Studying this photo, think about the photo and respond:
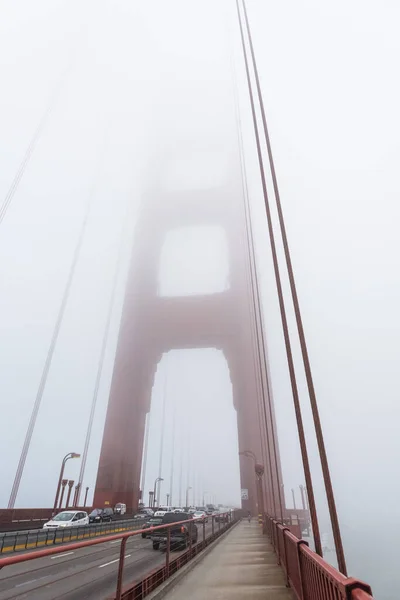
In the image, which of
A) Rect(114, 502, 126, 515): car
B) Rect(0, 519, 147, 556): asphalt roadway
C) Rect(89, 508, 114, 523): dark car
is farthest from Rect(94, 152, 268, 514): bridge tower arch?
Rect(0, 519, 147, 556): asphalt roadway

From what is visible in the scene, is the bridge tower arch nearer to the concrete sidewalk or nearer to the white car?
the white car

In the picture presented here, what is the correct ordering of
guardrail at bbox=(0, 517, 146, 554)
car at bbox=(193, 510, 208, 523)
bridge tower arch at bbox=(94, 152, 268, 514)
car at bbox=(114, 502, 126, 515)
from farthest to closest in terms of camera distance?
bridge tower arch at bbox=(94, 152, 268, 514) → car at bbox=(114, 502, 126, 515) → guardrail at bbox=(0, 517, 146, 554) → car at bbox=(193, 510, 208, 523)

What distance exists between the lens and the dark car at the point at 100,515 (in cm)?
1567

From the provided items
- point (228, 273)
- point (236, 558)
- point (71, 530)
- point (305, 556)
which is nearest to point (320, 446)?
point (305, 556)

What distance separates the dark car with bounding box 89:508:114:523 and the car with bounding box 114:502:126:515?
3.68 feet

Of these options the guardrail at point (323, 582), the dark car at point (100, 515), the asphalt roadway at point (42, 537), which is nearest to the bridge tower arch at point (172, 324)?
the dark car at point (100, 515)

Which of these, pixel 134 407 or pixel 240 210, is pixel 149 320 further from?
pixel 240 210

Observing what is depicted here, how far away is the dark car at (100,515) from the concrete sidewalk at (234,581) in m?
13.0

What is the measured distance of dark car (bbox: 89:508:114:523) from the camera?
15670 millimetres

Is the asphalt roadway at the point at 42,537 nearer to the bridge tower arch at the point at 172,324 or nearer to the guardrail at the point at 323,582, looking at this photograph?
the guardrail at the point at 323,582

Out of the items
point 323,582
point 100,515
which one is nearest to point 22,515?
point 100,515

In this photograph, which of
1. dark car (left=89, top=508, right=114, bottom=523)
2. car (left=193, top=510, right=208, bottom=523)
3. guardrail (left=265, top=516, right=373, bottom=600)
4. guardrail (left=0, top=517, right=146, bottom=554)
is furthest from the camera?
dark car (left=89, top=508, right=114, bottom=523)

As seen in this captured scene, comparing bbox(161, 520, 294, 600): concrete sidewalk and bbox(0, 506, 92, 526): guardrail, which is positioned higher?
bbox(0, 506, 92, 526): guardrail

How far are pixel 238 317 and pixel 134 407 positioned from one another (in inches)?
464
